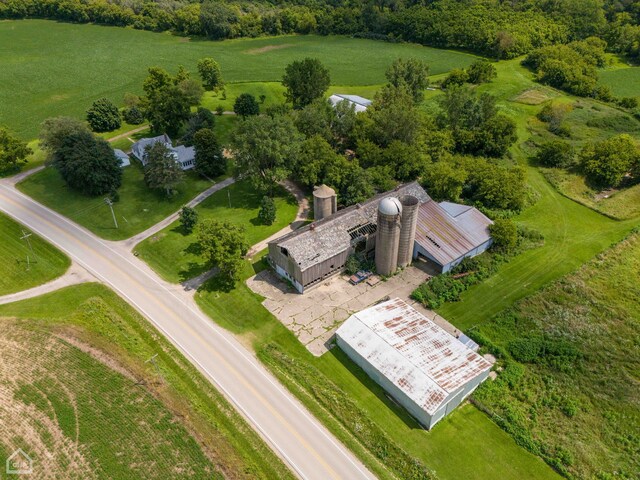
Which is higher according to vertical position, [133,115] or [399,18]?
[399,18]

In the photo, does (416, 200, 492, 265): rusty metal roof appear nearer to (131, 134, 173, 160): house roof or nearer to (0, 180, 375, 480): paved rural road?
(0, 180, 375, 480): paved rural road

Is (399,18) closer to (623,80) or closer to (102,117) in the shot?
(623,80)

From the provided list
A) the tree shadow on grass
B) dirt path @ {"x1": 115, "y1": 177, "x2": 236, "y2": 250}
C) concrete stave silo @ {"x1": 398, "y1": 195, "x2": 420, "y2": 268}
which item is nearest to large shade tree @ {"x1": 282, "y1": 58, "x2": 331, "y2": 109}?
dirt path @ {"x1": 115, "y1": 177, "x2": 236, "y2": 250}

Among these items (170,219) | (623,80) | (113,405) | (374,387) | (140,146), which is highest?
(140,146)

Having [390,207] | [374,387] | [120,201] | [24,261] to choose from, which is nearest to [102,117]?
[120,201]

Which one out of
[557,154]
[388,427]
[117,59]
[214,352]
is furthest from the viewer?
[117,59]

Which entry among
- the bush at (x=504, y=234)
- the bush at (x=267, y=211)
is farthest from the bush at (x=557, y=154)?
the bush at (x=267, y=211)
